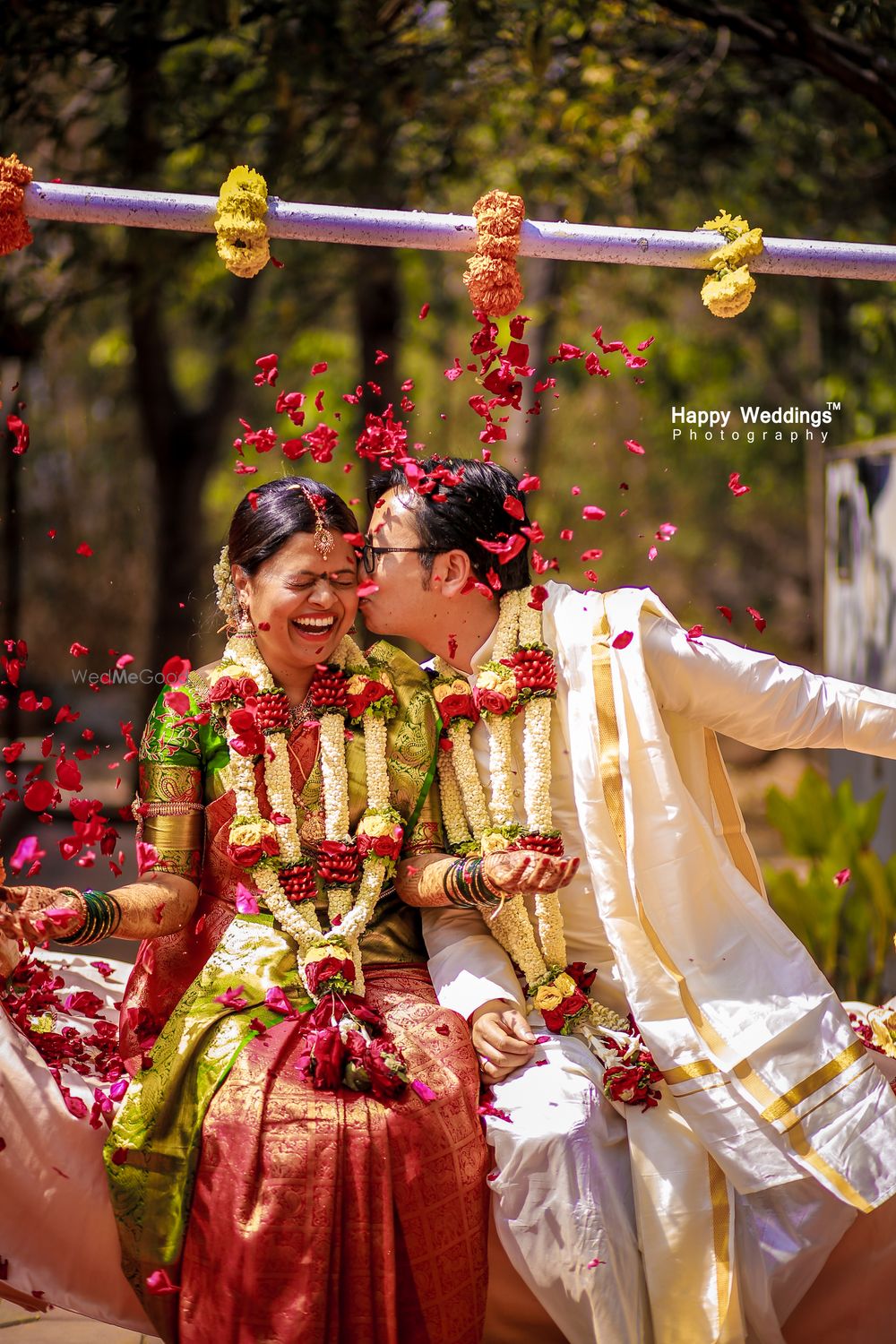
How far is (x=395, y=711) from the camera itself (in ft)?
11.0

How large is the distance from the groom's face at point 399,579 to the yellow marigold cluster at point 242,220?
0.67 meters

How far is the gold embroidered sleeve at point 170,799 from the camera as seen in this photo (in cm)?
315

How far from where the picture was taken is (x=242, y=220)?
10.5 feet

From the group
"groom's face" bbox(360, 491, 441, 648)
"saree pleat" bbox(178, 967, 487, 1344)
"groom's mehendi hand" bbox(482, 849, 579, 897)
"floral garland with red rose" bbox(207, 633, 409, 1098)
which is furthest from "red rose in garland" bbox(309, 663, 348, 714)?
"saree pleat" bbox(178, 967, 487, 1344)

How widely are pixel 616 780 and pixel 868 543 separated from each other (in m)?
3.97

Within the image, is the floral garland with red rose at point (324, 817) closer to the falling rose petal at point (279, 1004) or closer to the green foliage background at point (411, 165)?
the falling rose petal at point (279, 1004)

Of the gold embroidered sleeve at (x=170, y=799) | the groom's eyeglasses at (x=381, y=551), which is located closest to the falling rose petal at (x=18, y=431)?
the gold embroidered sleeve at (x=170, y=799)

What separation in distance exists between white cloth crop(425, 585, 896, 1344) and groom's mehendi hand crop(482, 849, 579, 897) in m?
0.25

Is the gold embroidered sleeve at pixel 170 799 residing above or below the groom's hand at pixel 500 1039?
above

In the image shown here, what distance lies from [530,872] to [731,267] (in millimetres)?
1637

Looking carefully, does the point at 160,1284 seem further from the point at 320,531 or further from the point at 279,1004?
the point at 320,531

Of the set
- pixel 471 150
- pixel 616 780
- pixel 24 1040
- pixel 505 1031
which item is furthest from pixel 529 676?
pixel 471 150

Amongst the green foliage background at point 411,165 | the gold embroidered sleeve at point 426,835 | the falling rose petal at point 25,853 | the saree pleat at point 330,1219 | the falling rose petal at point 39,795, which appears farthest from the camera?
the green foliage background at point 411,165

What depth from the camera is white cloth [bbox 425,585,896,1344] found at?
113 inches
